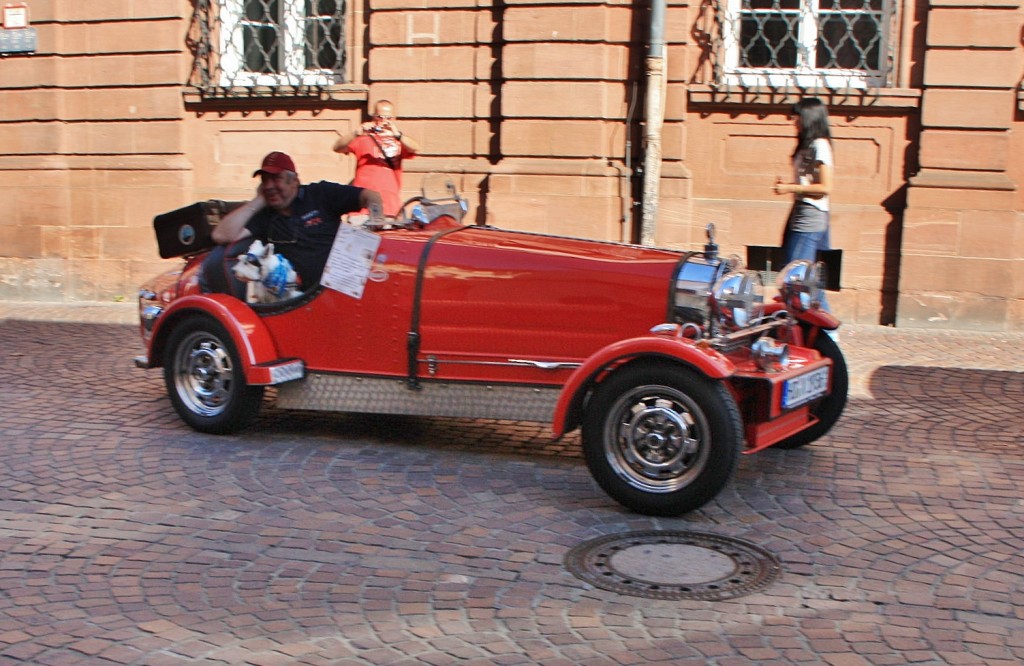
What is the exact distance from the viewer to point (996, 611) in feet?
14.5

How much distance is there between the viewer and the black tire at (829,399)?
6.55 metres

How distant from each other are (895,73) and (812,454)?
5.94m

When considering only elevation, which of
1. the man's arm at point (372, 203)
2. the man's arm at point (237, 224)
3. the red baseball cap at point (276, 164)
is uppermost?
the red baseball cap at point (276, 164)

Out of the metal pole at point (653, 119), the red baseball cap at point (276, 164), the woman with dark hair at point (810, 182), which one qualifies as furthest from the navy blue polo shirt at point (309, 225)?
the metal pole at point (653, 119)

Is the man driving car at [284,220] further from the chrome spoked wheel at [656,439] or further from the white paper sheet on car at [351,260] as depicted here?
the chrome spoked wheel at [656,439]

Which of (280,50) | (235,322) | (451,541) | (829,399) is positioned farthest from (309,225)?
(280,50)

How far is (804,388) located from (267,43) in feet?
30.9

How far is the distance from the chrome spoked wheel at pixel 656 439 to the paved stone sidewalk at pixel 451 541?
198 mm

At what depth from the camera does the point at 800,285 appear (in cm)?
637

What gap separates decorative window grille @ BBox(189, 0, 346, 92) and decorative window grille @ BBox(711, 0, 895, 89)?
13.2 feet

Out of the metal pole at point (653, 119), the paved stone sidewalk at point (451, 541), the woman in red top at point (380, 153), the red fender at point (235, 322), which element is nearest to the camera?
the paved stone sidewalk at point (451, 541)

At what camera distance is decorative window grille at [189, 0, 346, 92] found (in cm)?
1324

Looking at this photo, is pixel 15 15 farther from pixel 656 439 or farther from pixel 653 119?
pixel 656 439

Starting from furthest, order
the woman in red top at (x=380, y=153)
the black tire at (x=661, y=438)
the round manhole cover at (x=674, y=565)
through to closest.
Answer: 1. the woman in red top at (x=380, y=153)
2. the black tire at (x=661, y=438)
3. the round manhole cover at (x=674, y=565)
